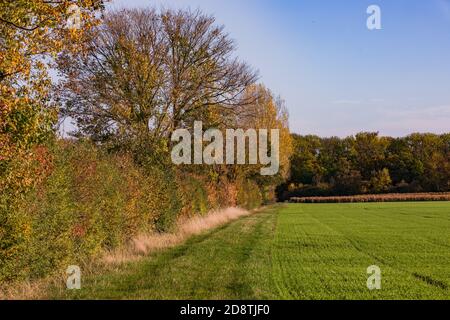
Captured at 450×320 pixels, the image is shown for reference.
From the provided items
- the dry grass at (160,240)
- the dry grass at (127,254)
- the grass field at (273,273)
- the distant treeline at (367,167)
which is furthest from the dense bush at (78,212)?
the distant treeline at (367,167)

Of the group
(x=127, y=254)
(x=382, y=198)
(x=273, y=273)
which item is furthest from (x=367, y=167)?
(x=273, y=273)

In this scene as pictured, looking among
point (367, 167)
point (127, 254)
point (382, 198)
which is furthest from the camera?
point (367, 167)

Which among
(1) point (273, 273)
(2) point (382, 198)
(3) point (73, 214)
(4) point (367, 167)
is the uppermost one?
(4) point (367, 167)

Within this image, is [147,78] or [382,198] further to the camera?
[382,198]

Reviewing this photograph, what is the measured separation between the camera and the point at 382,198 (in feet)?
324

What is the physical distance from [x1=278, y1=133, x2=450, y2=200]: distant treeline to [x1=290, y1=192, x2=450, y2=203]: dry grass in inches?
233

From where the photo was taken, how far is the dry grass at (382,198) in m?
95.9

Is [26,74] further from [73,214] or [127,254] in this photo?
[127,254]

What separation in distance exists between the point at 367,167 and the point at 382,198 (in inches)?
659

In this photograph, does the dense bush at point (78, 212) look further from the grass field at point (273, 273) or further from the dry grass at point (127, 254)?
the grass field at point (273, 273)

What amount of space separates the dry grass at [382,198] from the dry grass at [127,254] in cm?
7257

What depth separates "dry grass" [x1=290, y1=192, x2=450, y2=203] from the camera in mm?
95856
